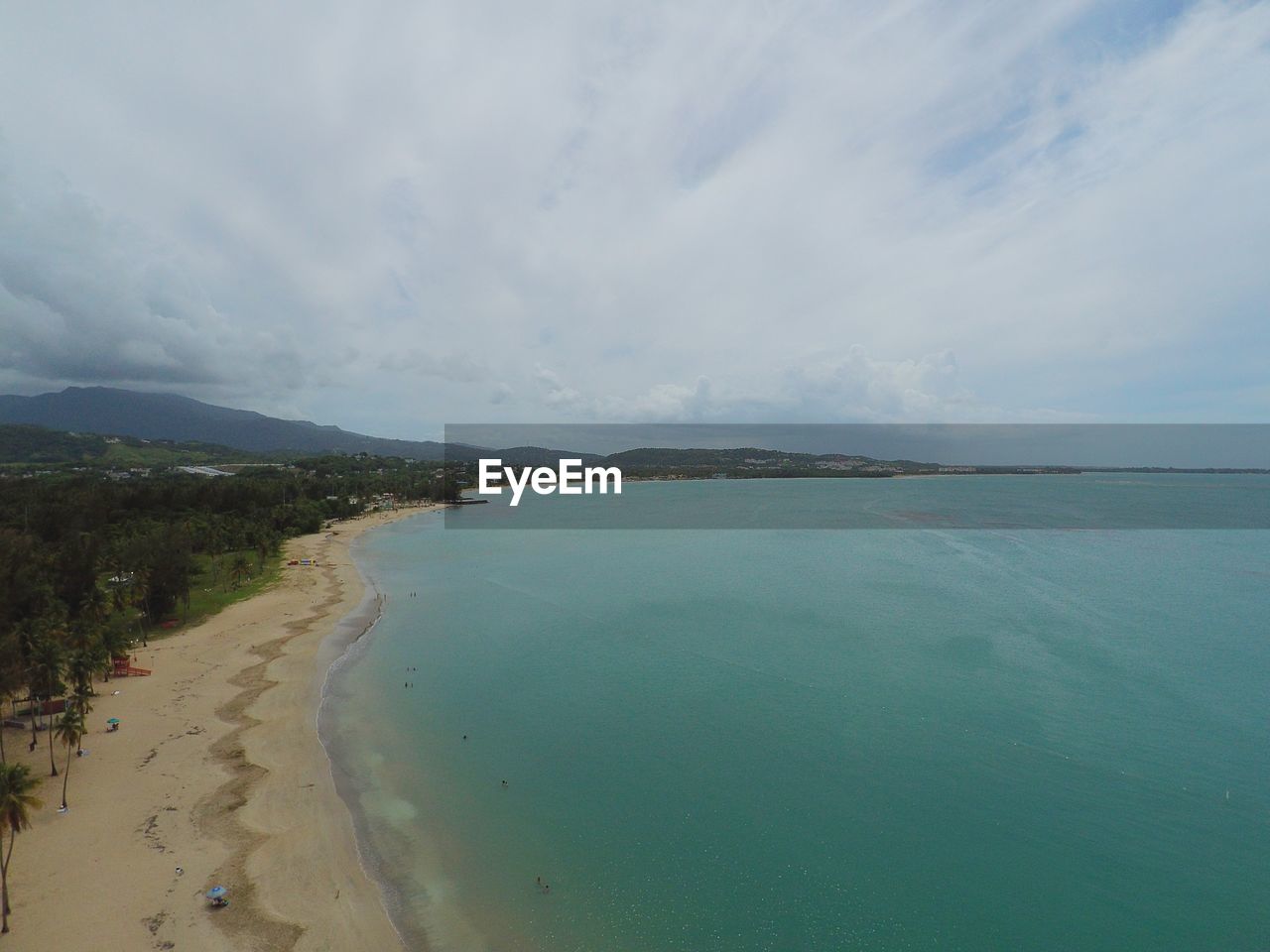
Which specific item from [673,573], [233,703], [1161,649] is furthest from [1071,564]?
[233,703]

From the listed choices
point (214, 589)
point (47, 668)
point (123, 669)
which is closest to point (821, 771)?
point (47, 668)

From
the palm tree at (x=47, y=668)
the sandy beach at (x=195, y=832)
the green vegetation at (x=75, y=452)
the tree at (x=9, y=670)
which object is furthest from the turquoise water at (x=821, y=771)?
the green vegetation at (x=75, y=452)

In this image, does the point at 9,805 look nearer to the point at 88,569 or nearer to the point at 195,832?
the point at 195,832

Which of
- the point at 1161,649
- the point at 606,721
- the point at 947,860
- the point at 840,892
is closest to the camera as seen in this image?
the point at 840,892

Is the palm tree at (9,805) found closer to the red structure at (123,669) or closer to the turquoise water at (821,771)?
the turquoise water at (821,771)

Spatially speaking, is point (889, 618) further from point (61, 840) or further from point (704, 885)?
point (61, 840)
